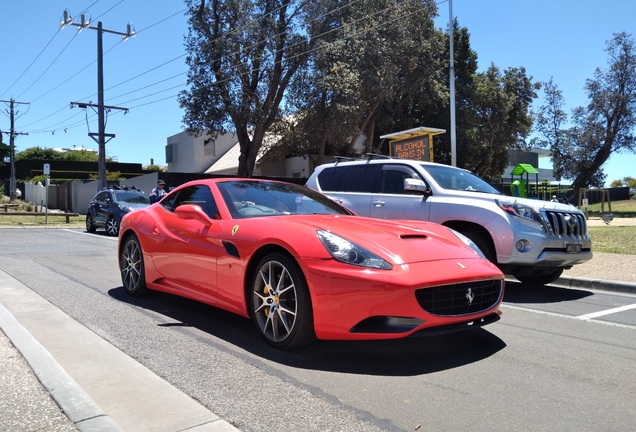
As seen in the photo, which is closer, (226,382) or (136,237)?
(226,382)

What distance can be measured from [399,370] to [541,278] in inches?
199

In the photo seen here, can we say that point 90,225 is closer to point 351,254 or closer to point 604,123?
point 351,254

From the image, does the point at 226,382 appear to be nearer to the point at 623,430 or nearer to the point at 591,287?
the point at 623,430

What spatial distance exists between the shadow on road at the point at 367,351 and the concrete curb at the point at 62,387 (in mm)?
1206

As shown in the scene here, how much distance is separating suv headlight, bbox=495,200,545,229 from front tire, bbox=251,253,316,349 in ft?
13.4

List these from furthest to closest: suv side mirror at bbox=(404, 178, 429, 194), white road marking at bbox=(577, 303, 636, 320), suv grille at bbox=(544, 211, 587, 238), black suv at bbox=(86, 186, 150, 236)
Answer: black suv at bbox=(86, 186, 150, 236) → suv side mirror at bbox=(404, 178, 429, 194) → suv grille at bbox=(544, 211, 587, 238) → white road marking at bbox=(577, 303, 636, 320)

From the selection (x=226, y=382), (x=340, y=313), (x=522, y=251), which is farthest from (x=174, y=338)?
(x=522, y=251)

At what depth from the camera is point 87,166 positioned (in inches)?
2184

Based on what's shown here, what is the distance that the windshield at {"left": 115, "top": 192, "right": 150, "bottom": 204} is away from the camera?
18.4m

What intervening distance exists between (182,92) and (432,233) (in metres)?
25.5

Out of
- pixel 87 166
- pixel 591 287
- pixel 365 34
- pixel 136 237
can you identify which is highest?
pixel 365 34

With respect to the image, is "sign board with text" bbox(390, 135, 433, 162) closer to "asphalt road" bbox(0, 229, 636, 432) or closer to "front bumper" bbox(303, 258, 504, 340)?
"asphalt road" bbox(0, 229, 636, 432)

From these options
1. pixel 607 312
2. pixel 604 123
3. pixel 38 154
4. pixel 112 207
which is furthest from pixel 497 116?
pixel 38 154

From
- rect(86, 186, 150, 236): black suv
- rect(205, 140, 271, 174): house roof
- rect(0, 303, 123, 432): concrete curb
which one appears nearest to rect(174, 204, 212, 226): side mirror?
rect(0, 303, 123, 432): concrete curb
